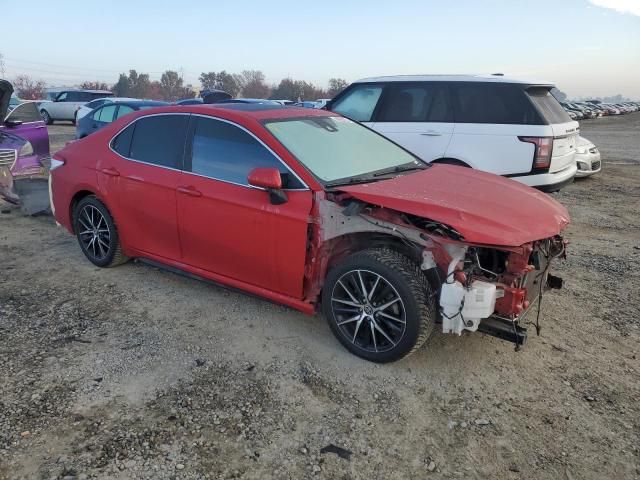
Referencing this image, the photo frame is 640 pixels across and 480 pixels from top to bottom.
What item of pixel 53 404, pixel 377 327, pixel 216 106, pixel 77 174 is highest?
pixel 216 106

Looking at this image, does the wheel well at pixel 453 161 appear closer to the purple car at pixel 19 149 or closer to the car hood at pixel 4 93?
the purple car at pixel 19 149

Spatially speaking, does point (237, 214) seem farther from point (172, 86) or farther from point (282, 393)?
point (172, 86)

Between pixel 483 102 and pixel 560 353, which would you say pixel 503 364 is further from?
pixel 483 102

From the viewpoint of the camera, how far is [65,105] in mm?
A: 24391

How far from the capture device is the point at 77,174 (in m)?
4.98

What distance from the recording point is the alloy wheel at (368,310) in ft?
10.8

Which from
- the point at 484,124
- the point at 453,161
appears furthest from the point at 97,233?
the point at 484,124

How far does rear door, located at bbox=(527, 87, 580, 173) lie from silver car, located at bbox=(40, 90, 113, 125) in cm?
2321

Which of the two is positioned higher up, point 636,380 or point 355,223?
point 355,223

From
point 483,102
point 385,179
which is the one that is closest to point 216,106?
point 385,179

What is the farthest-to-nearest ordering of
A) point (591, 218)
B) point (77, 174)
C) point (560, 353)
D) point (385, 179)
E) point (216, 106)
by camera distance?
point (591, 218), point (77, 174), point (216, 106), point (385, 179), point (560, 353)

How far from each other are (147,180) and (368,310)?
226 cm

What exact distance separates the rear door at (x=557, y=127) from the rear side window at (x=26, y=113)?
7422 millimetres

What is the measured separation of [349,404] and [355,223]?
1.16 m
